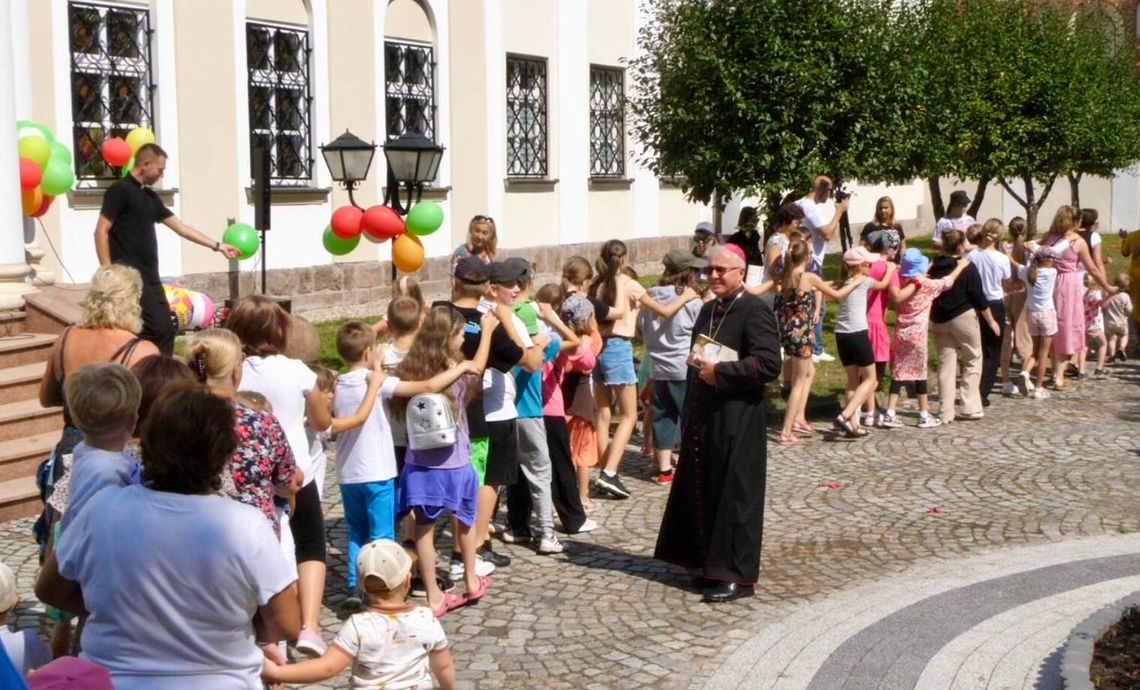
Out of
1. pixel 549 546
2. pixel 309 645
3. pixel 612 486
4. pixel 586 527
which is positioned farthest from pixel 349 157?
pixel 309 645

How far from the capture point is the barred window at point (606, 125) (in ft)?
86.2

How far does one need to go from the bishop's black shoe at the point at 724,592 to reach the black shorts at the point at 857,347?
5.13 meters

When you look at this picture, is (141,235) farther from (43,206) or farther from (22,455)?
(43,206)

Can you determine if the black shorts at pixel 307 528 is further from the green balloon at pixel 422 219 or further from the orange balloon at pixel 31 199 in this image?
the green balloon at pixel 422 219

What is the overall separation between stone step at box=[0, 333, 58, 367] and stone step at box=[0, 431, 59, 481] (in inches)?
37.2

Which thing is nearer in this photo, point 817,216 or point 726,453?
point 726,453

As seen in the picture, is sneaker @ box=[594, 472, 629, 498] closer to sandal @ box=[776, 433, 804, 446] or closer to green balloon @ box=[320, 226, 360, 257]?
sandal @ box=[776, 433, 804, 446]

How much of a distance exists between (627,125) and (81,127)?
12221 mm

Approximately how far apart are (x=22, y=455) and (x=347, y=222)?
5.08 metres

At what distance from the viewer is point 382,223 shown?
45.0 ft

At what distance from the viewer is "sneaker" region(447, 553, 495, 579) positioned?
25.9 feet

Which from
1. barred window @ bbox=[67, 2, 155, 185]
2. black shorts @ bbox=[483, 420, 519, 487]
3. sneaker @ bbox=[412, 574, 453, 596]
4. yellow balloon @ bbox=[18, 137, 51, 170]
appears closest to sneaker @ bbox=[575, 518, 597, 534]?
black shorts @ bbox=[483, 420, 519, 487]

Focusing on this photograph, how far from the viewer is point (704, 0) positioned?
15.4 m

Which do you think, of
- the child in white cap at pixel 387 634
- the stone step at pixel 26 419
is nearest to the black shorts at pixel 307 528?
the child in white cap at pixel 387 634
